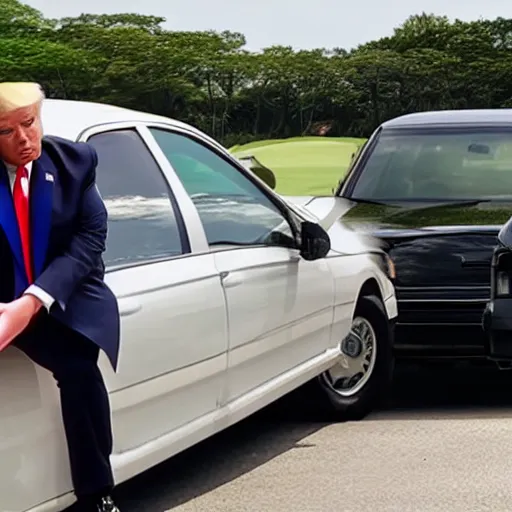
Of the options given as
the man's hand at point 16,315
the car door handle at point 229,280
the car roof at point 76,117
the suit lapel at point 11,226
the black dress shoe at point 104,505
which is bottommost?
the black dress shoe at point 104,505

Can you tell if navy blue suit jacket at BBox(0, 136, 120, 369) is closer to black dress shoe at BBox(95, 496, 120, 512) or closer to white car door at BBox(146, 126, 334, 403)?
black dress shoe at BBox(95, 496, 120, 512)

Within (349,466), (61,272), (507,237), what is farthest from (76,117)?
(507,237)

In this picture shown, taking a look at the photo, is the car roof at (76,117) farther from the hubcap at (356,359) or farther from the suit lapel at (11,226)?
the hubcap at (356,359)

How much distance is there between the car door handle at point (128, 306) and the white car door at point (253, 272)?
702mm

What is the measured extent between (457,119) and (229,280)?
172 inches

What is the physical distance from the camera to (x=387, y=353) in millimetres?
6086

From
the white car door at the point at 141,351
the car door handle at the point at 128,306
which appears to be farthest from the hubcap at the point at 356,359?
the car door handle at the point at 128,306

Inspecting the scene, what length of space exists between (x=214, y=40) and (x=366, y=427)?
7861 centimetres

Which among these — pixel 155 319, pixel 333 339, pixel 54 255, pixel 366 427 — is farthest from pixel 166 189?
pixel 366 427

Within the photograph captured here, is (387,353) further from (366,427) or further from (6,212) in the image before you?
(6,212)

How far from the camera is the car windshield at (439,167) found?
25.3 ft

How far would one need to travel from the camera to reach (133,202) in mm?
4215

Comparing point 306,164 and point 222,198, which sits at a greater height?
point 222,198

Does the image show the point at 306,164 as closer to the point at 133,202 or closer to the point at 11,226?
the point at 133,202
